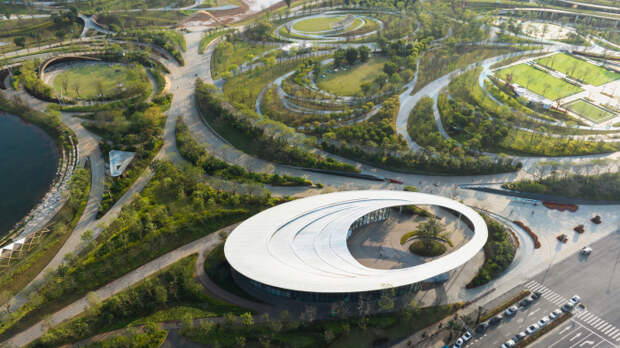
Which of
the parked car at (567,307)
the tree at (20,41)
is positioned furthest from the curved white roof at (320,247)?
the tree at (20,41)

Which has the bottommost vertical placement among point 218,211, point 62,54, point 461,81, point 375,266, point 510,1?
point 375,266

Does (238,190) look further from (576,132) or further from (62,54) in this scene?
(62,54)

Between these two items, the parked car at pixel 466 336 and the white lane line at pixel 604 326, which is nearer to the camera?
the parked car at pixel 466 336

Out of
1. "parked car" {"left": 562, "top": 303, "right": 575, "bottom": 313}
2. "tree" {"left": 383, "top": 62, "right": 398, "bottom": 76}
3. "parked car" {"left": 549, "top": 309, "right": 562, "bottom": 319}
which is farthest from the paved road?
"tree" {"left": 383, "top": 62, "right": 398, "bottom": 76}

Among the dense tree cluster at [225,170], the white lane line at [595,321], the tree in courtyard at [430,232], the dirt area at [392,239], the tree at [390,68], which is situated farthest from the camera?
the tree at [390,68]

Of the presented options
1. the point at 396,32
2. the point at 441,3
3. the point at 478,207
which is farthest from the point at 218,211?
the point at 441,3

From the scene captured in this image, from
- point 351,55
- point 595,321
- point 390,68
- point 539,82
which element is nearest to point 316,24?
point 351,55

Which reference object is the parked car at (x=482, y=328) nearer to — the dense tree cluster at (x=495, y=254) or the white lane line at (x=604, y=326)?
the dense tree cluster at (x=495, y=254)

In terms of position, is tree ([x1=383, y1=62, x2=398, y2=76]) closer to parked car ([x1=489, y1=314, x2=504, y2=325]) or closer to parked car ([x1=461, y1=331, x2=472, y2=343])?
parked car ([x1=489, y1=314, x2=504, y2=325])
